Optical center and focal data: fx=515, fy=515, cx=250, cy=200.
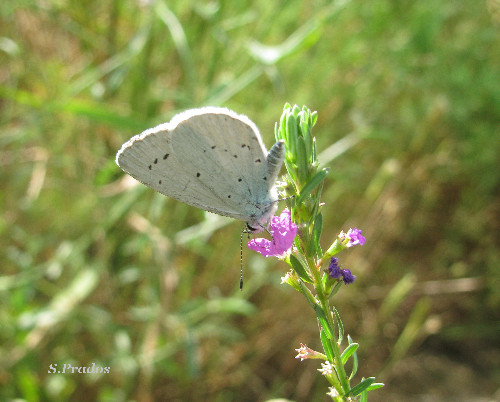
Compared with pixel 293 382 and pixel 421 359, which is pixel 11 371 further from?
pixel 421 359

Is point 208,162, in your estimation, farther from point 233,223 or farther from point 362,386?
point 233,223

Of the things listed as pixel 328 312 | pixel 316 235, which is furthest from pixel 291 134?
pixel 328 312

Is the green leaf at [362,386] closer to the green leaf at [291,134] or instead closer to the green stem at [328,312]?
the green stem at [328,312]

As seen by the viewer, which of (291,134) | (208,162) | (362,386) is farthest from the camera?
(208,162)

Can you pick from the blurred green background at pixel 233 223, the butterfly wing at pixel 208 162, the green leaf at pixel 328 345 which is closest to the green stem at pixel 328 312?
the green leaf at pixel 328 345

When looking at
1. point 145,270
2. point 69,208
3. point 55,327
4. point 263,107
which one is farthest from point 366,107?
point 55,327

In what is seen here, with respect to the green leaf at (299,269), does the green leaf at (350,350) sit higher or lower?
lower
